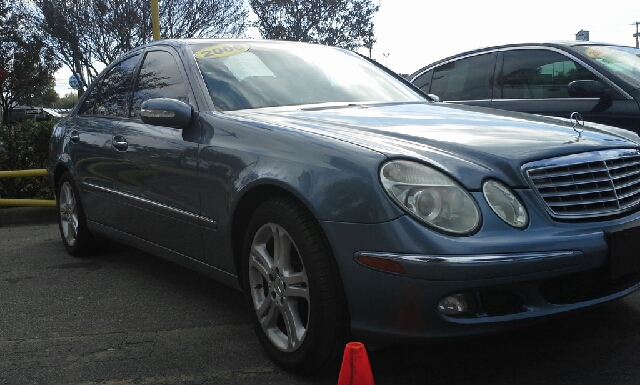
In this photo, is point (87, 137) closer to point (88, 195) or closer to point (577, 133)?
point (88, 195)

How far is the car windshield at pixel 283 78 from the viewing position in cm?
398

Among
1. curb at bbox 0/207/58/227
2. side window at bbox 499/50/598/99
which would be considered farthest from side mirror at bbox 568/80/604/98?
curb at bbox 0/207/58/227

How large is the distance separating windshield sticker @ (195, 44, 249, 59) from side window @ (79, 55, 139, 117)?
0.77 m

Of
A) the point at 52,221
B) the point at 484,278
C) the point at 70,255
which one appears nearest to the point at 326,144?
the point at 484,278

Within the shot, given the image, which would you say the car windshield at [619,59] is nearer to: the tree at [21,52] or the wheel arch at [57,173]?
the wheel arch at [57,173]

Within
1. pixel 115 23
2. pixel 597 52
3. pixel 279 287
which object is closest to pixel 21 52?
pixel 115 23

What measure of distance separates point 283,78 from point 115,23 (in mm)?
28181

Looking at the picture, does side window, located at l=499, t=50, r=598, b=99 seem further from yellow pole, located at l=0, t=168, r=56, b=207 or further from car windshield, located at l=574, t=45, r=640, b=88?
yellow pole, located at l=0, t=168, r=56, b=207

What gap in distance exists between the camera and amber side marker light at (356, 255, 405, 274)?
2645mm

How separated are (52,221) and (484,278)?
6.45 metres

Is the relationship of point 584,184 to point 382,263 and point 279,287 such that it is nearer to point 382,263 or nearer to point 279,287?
point 382,263

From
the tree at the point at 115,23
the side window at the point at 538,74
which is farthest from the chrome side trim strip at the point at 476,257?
the tree at the point at 115,23

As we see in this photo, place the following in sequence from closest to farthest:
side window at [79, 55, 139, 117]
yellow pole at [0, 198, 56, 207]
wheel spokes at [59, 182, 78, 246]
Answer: side window at [79, 55, 139, 117], wheel spokes at [59, 182, 78, 246], yellow pole at [0, 198, 56, 207]

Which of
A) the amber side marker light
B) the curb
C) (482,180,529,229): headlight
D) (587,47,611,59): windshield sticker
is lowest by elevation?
the curb
